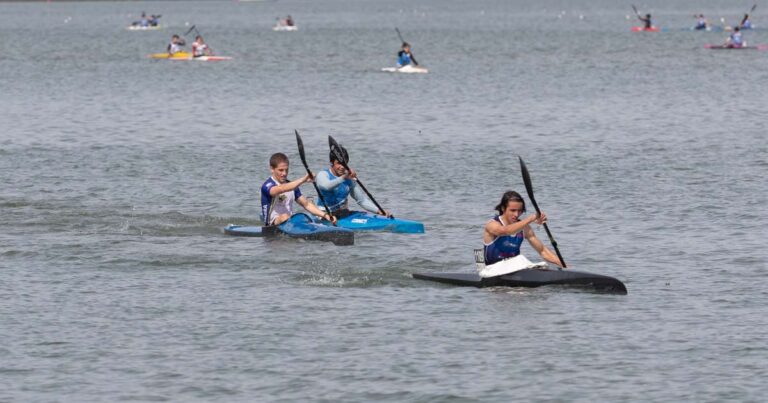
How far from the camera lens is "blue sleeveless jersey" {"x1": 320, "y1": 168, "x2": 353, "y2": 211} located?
30.2 m

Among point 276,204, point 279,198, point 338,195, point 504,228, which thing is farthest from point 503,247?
point 338,195

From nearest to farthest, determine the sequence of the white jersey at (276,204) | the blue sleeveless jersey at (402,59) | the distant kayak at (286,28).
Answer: the white jersey at (276,204), the blue sleeveless jersey at (402,59), the distant kayak at (286,28)

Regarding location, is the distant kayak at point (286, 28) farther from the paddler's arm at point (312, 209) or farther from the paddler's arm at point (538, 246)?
the paddler's arm at point (538, 246)

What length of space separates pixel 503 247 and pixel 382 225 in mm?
6260

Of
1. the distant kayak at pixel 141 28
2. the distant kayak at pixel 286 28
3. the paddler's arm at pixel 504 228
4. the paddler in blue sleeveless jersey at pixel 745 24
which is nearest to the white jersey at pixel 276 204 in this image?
the paddler's arm at pixel 504 228

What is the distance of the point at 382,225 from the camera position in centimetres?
2997

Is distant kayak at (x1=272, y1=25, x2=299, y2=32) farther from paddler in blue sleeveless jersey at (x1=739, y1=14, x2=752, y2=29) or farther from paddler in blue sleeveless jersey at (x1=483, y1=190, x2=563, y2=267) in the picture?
paddler in blue sleeveless jersey at (x1=483, y1=190, x2=563, y2=267)

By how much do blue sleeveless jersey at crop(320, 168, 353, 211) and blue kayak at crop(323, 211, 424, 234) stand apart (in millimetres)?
377

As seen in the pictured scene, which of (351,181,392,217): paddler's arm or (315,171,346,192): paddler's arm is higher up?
(315,171,346,192): paddler's arm

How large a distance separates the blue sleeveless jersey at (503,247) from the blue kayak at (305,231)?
5.23 m

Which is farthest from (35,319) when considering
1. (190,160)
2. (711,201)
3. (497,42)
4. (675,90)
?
(497,42)

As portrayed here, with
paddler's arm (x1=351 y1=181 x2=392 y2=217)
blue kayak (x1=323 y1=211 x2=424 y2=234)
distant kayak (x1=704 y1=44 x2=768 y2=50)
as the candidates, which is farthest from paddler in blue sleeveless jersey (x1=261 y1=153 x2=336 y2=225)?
distant kayak (x1=704 y1=44 x2=768 y2=50)

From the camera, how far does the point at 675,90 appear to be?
7125cm

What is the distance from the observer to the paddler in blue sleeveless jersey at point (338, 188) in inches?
1168
